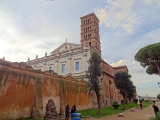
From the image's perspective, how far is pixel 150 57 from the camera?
58.9 feet

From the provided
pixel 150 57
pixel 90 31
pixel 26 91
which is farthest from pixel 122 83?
pixel 90 31

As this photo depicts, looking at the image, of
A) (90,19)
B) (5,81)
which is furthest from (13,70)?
(90,19)

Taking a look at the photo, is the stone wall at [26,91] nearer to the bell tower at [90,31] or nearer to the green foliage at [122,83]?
the green foliage at [122,83]

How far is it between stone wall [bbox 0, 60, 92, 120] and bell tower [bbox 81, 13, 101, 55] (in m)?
28.3

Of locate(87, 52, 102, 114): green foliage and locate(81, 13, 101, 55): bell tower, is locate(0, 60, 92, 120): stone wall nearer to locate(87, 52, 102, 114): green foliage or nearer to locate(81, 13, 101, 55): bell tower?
locate(87, 52, 102, 114): green foliage

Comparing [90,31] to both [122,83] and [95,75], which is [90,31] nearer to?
[122,83]

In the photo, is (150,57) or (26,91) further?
(150,57)

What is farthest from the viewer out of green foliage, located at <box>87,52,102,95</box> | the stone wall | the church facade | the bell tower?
the bell tower

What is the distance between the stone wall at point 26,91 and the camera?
11469mm

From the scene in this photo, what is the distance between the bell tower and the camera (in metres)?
44.2

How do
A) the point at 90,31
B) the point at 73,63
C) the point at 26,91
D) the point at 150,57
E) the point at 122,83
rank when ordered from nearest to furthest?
the point at 26,91, the point at 150,57, the point at 122,83, the point at 73,63, the point at 90,31

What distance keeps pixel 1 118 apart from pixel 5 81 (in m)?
2.97

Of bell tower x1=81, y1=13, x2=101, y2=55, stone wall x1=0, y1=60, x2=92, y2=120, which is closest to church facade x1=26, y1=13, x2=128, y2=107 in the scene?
stone wall x1=0, y1=60, x2=92, y2=120

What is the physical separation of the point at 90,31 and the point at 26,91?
3625 cm
